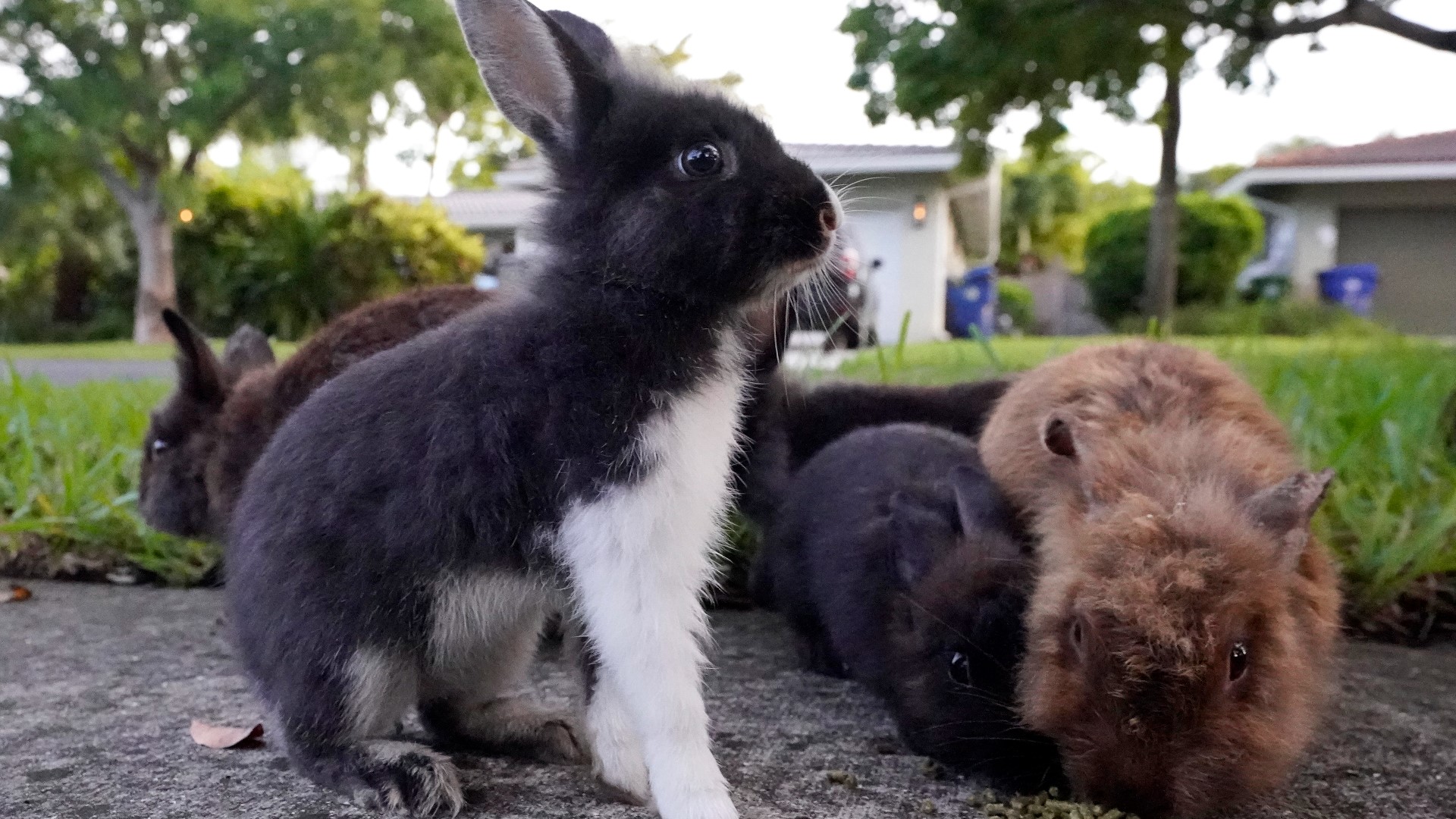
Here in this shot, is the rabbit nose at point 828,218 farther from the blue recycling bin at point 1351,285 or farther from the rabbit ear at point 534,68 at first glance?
the blue recycling bin at point 1351,285

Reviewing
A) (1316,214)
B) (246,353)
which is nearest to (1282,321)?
(1316,214)

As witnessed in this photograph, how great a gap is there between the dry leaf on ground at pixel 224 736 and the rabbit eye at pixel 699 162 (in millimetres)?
1393

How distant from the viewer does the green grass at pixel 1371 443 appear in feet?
10.3

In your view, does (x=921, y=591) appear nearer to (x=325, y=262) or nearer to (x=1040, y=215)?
(x=325, y=262)

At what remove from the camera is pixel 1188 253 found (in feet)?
75.0

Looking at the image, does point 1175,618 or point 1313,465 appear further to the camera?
point 1313,465

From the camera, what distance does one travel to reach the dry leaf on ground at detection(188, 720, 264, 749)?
82.1 inches

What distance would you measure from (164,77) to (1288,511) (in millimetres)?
23177

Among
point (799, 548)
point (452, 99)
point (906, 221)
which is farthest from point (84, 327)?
point (799, 548)

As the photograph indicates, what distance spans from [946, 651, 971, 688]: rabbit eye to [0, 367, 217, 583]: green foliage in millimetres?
2657

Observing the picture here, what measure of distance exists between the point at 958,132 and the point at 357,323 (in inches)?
134

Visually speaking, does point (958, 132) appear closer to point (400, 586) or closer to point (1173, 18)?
point (1173, 18)

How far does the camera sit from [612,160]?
1732 mm

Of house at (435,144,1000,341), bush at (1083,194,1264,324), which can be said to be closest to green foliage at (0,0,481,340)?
house at (435,144,1000,341)
